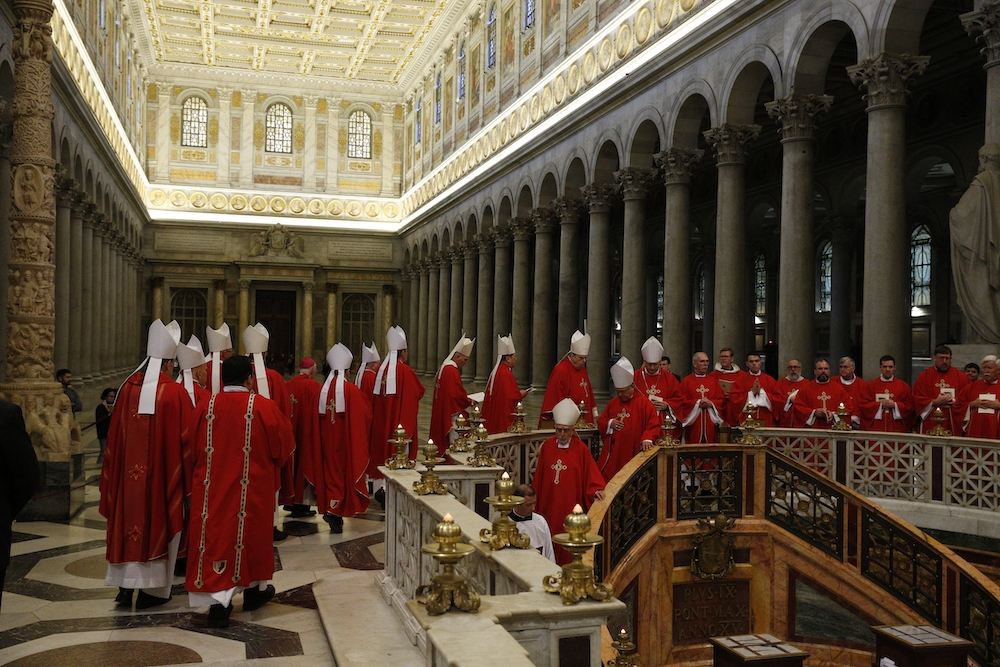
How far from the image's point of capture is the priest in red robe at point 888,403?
35.4ft

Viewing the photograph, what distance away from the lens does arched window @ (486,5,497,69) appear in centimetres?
2860

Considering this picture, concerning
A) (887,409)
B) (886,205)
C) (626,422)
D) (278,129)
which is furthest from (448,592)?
(278,129)

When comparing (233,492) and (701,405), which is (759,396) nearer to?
(701,405)

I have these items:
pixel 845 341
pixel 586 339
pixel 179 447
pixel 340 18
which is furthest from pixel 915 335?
pixel 340 18

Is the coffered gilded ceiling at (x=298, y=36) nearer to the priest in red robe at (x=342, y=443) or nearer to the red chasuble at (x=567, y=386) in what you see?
the red chasuble at (x=567, y=386)

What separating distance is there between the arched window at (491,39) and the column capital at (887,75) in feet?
58.9

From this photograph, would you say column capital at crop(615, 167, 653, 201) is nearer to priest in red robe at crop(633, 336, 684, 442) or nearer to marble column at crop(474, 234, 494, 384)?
priest in red robe at crop(633, 336, 684, 442)

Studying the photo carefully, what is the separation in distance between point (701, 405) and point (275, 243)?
3368 centimetres

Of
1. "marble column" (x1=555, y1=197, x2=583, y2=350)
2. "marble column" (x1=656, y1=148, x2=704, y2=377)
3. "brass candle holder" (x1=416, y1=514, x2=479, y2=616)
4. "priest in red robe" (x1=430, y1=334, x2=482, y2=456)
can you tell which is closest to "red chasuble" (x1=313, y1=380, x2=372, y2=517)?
"priest in red robe" (x1=430, y1=334, x2=482, y2=456)

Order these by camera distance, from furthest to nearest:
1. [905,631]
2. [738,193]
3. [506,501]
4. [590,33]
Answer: [590,33] < [738,193] < [905,631] < [506,501]

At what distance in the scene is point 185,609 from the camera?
19.5 feet

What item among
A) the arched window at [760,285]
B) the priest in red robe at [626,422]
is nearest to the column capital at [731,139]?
the priest in red robe at [626,422]

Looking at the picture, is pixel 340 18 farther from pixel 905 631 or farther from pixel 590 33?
pixel 905 631

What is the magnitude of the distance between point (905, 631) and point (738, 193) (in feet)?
30.4
